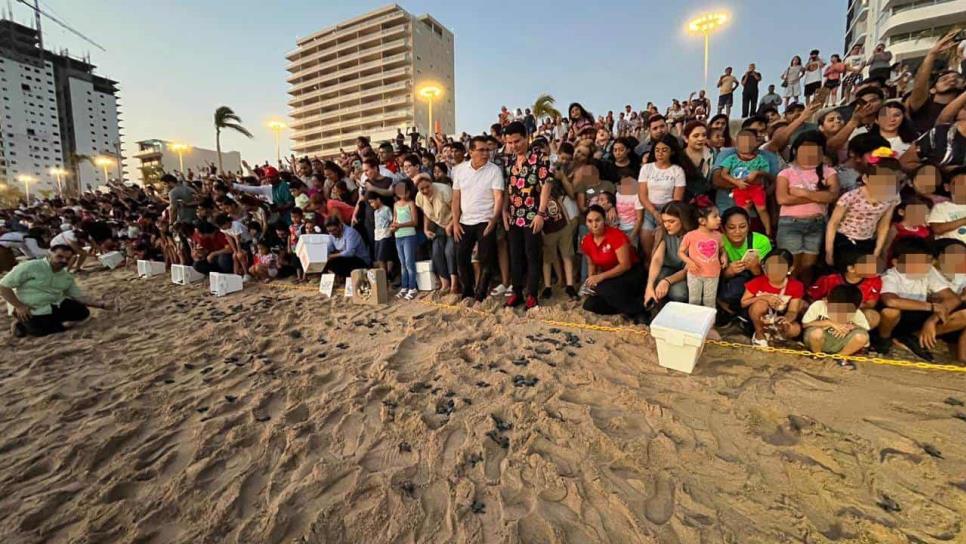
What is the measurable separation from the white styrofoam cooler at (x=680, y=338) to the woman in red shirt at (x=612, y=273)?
0.74m

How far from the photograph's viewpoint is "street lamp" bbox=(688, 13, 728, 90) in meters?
13.8

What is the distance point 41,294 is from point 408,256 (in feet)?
12.9

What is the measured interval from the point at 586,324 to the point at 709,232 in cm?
125

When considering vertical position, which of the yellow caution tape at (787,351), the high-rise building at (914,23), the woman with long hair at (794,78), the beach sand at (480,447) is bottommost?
the beach sand at (480,447)

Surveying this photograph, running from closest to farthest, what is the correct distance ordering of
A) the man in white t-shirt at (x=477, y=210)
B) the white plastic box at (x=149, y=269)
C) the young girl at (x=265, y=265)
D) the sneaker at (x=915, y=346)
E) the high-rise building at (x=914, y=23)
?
the sneaker at (x=915, y=346), the man in white t-shirt at (x=477, y=210), the young girl at (x=265, y=265), the white plastic box at (x=149, y=269), the high-rise building at (x=914, y=23)

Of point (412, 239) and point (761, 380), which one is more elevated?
point (412, 239)

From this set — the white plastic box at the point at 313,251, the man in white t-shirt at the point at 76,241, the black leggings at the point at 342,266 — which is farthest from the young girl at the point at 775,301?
the man in white t-shirt at the point at 76,241

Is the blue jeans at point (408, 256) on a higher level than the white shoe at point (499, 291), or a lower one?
higher

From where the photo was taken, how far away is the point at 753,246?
10.1 feet

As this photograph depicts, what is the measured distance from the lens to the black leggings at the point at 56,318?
4141 millimetres

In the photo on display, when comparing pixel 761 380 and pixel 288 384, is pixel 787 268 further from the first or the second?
pixel 288 384

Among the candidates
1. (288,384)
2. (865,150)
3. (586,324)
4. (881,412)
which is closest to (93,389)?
(288,384)

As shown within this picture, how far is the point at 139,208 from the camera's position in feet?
34.0

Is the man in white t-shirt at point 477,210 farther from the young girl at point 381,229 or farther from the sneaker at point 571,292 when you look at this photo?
the young girl at point 381,229
